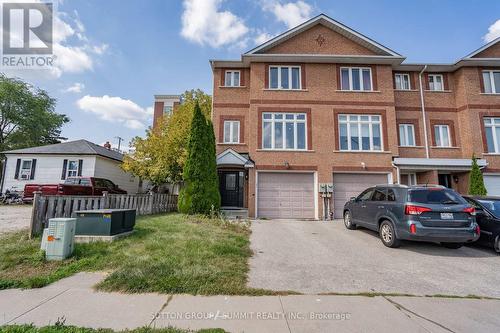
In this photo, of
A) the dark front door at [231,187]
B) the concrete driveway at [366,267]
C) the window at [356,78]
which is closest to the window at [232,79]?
the dark front door at [231,187]

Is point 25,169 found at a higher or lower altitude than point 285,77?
lower

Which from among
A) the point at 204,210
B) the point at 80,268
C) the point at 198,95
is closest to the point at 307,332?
the point at 80,268

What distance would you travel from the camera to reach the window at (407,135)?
14727 millimetres

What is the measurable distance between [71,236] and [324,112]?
43.1ft

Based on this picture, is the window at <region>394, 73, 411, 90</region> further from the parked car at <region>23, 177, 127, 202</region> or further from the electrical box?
the parked car at <region>23, 177, 127, 202</region>

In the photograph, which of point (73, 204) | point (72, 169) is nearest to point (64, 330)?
point (73, 204)

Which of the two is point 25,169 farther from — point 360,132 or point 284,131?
point 360,132

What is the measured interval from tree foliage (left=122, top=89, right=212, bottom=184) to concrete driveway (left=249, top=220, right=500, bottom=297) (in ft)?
30.8

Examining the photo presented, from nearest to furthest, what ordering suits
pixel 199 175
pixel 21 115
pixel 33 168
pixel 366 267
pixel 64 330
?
pixel 64 330 → pixel 366 267 → pixel 199 175 → pixel 33 168 → pixel 21 115

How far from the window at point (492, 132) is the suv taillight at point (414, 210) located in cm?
1254

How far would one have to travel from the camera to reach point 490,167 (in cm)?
1362

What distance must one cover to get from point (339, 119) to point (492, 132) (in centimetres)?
937

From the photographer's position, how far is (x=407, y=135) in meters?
14.8

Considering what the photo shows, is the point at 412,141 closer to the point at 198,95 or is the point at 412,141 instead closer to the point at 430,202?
the point at 430,202
